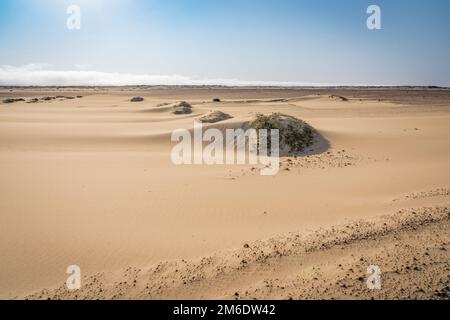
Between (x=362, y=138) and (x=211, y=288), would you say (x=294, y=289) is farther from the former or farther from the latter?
(x=362, y=138)

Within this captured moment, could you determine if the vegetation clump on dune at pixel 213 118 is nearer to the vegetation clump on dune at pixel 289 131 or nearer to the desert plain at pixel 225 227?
the vegetation clump on dune at pixel 289 131

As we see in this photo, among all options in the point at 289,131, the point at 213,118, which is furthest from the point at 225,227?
the point at 213,118

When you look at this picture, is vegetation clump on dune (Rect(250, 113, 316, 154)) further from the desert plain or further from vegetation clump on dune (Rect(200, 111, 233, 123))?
vegetation clump on dune (Rect(200, 111, 233, 123))

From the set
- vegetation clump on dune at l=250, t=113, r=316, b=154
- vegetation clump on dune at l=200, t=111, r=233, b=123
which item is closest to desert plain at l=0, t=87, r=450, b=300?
vegetation clump on dune at l=250, t=113, r=316, b=154

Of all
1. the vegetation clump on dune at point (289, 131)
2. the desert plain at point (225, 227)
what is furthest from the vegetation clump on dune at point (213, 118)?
the desert plain at point (225, 227)

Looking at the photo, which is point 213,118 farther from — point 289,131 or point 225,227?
point 225,227
